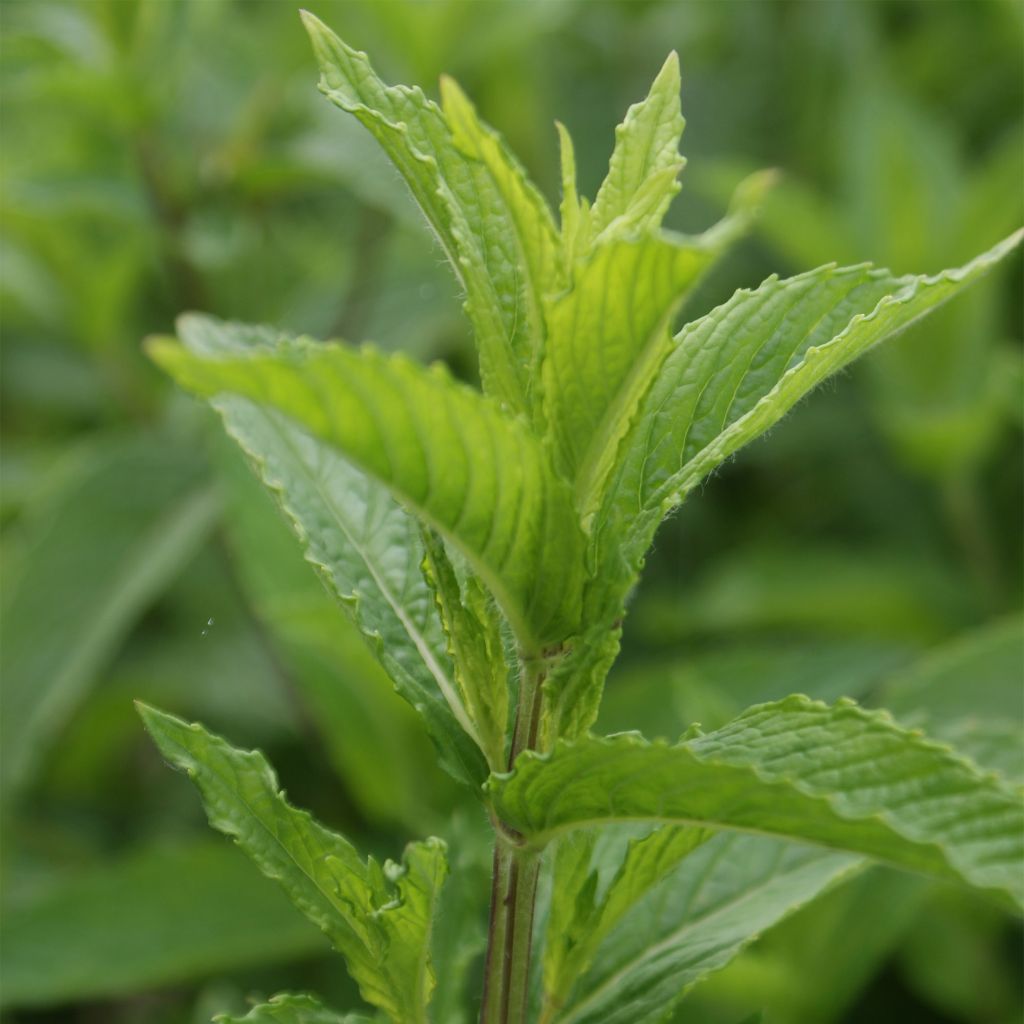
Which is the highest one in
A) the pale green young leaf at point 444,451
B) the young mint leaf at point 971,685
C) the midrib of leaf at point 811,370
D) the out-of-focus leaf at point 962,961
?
the pale green young leaf at point 444,451

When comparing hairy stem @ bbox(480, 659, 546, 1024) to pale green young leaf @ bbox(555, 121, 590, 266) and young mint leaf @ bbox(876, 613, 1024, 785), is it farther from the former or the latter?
young mint leaf @ bbox(876, 613, 1024, 785)

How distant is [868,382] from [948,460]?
0.27m

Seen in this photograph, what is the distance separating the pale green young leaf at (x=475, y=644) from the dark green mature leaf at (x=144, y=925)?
0.76m

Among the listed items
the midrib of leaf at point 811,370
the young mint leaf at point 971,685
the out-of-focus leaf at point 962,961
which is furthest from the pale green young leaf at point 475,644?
the out-of-focus leaf at point 962,961

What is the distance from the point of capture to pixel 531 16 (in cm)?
188

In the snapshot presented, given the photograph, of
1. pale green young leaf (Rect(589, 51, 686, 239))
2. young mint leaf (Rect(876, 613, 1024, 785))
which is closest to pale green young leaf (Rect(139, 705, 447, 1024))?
pale green young leaf (Rect(589, 51, 686, 239))

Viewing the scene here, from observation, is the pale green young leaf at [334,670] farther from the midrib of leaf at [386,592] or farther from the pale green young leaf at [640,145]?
the pale green young leaf at [640,145]

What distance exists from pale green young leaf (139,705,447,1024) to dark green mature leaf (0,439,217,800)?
34.7 inches

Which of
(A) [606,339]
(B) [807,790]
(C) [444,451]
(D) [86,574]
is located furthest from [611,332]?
(D) [86,574]

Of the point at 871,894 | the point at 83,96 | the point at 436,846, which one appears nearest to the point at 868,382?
the point at 871,894

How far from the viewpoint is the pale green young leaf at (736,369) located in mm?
643

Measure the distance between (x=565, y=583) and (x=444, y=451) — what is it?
13 centimetres

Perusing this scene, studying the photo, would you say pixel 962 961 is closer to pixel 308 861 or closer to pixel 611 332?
pixel 308 861

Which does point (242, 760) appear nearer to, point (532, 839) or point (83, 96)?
point (532, 839)
